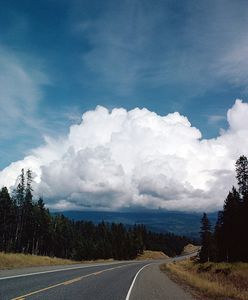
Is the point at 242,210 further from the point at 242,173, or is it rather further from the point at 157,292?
the point at 157,292

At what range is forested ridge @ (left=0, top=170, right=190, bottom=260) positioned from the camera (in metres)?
83.0

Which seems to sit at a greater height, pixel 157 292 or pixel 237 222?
pixel 237 222

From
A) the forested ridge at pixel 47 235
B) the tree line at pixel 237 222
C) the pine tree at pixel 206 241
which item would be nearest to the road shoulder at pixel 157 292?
the tree line at pixel 237 222

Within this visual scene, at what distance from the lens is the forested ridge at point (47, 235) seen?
272ft

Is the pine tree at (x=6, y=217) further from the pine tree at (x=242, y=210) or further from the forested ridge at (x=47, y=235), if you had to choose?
the pine tree at (x=242, y=210)

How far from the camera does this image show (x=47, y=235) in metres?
105

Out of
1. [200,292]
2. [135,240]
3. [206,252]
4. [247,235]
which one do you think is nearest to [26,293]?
[200,292]

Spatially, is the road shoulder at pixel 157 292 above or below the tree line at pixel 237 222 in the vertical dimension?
below

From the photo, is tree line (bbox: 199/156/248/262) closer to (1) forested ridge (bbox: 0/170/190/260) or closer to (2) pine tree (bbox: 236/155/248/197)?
(2) pine tree (bbox: 236/155/248/197)

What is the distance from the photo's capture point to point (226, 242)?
66.0 m

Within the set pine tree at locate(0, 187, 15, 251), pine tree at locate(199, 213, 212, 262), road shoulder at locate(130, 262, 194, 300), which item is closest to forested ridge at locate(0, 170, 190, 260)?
pine tree at locate(0, 187, 15, 251)

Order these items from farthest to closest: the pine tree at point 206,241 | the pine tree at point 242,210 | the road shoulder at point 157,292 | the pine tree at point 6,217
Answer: the pine tree at point 206,241 < the pine tree at point 6,217 < the pine tree at point 242,210 < the road shoulder at point 157,292

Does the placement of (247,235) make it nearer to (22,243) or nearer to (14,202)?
(14,202)

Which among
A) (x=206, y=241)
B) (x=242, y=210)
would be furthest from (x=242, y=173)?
(x=206, y=241)
